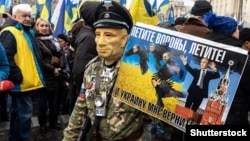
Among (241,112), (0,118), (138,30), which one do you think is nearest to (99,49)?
(138,30)

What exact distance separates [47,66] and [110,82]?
129 inches

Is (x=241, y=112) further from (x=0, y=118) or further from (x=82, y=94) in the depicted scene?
(x=0, y=118)

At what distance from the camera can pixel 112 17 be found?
7.92 feet

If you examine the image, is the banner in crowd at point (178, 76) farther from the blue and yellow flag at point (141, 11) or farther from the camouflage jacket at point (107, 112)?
the blue and yellow flag at point (141, 11)

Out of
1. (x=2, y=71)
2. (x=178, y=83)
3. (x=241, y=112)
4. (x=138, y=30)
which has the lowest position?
(x=241, y=112)

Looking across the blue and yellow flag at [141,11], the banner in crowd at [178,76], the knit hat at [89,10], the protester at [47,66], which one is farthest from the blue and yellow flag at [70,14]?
the banner in crowd at [178,76]

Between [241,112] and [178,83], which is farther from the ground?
[178,83]

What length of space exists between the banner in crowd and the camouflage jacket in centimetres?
14

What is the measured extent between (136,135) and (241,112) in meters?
1.21

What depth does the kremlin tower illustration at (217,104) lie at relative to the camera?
71.3 inches

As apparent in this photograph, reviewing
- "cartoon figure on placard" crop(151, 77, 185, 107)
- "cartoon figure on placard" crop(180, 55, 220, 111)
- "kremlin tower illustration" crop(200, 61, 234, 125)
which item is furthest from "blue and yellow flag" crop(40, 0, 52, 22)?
"kremlin tower illustration" crop(200, 61, 234, 125)

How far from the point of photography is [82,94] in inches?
104

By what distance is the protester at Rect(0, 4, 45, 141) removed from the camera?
4.38m

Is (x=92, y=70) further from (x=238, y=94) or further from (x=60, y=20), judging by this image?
(x=60, y=20)
